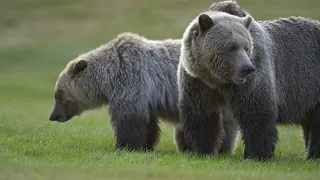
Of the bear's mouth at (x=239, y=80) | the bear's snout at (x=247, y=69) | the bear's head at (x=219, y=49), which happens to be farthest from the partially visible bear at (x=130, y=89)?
the bear's snout at (x=247, y=69)

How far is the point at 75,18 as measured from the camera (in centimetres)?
5172

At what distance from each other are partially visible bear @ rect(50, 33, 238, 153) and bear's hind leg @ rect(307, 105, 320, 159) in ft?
4.55

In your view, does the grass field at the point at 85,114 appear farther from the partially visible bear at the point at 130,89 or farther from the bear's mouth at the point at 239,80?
the bear's mouth at the point at 239,80

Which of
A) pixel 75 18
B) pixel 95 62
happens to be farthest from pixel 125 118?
pixel 75 18

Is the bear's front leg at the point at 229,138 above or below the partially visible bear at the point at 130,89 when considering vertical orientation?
below

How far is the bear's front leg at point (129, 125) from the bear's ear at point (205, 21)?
2.70 m

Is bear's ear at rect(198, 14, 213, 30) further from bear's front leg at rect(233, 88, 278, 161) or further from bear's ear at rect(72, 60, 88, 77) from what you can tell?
bear's ear at rect(72, 60, 88, 77)

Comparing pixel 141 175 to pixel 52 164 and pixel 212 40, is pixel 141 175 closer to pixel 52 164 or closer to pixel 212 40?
pixel 52 164

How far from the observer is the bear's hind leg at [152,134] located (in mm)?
13180

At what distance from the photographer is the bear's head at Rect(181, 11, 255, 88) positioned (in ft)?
32.8

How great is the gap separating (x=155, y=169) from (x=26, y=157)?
200 centimetres

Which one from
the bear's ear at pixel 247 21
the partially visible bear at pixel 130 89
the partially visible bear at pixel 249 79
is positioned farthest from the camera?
the partially visible bear at pixel 130 89

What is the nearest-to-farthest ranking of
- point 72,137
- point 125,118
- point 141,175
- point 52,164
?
point 141,175, point 52,164, point 125,118, point 72,137

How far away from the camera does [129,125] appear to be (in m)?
12.3
